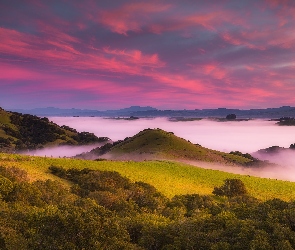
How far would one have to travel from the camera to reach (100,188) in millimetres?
56062

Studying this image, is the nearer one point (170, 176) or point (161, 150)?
point (170, 176)

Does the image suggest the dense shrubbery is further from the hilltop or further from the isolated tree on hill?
the hilltop

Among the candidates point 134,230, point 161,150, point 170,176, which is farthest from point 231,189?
point 161,150

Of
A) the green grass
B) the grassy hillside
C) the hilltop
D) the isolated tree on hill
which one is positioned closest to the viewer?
the green grass

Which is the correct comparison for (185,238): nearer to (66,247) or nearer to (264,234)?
(264,234)

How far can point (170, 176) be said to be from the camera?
87875mm

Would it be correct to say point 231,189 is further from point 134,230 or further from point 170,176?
point 134,230

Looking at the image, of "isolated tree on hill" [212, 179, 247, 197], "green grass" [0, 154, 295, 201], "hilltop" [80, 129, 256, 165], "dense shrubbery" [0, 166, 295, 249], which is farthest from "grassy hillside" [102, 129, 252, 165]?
"dense shrubbery" [0, 166, 295, 249]

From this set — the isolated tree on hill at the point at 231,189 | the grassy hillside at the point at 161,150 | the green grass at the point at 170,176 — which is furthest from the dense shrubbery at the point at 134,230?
the grassy hillside at the point at 161,150

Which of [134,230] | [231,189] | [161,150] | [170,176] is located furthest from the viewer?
[161,150]

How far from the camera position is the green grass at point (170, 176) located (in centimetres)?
6925

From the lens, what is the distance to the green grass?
69.2m

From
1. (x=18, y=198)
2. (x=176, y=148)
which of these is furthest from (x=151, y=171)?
(x=176, y=148)

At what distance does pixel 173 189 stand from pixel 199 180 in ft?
55.4
